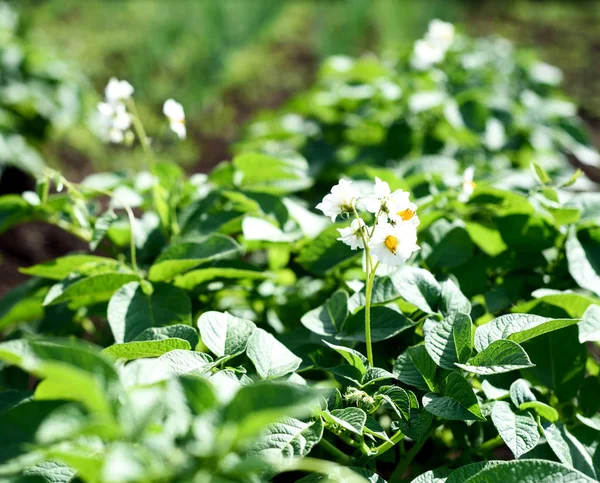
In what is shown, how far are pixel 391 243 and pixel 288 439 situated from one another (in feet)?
0.79

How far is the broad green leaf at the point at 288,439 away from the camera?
2.09 ft

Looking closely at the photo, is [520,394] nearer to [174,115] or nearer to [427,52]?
[174,115]

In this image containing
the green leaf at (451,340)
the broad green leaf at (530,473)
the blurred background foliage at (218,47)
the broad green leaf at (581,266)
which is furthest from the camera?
the blurred background foliage at (218,47)

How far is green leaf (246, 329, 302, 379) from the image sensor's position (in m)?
0.72

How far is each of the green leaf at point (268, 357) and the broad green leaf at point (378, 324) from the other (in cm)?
9

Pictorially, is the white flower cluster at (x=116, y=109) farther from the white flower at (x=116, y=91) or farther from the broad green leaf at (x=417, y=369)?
the broad green leaf at (x=417, y=369)

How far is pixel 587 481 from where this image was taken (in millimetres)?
630

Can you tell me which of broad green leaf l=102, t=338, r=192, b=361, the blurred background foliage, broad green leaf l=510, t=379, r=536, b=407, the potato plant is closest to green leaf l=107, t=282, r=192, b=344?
the potato plant

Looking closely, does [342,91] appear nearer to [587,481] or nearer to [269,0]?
[587,481]

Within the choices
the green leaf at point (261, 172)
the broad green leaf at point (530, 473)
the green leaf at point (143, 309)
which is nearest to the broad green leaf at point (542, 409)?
the broad green leaf at point (530, 473)

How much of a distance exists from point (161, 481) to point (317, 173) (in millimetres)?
1282

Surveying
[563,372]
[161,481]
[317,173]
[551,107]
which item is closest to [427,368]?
[563,372]

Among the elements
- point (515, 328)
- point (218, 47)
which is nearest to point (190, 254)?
point (515, 328)

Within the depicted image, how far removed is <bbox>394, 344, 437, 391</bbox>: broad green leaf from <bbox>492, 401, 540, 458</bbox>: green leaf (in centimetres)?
8
